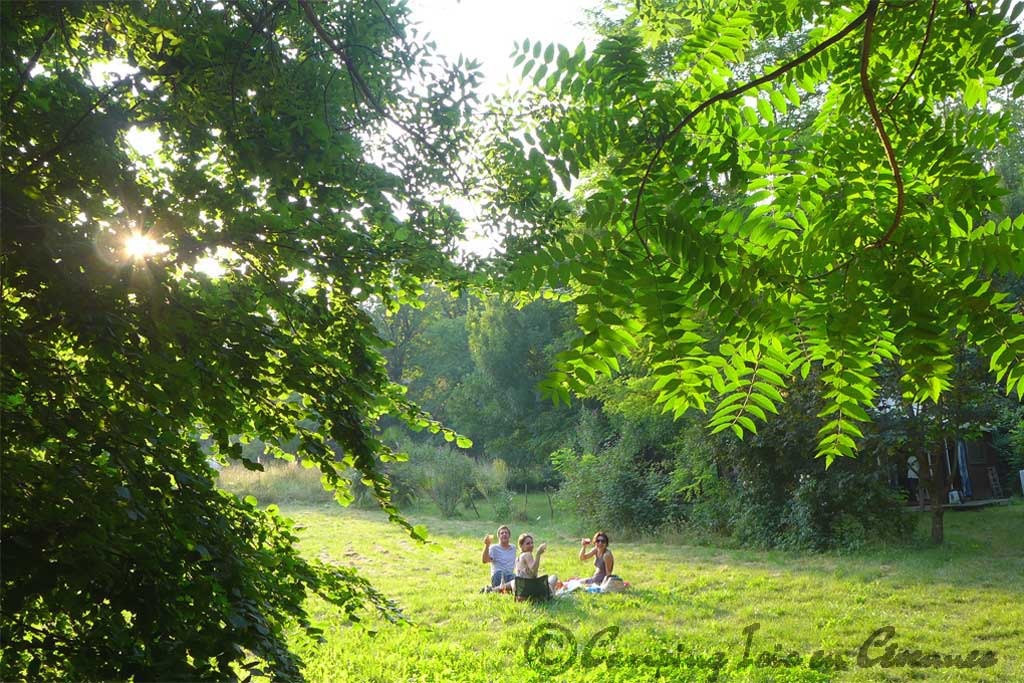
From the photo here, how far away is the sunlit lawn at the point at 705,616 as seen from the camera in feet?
23.5

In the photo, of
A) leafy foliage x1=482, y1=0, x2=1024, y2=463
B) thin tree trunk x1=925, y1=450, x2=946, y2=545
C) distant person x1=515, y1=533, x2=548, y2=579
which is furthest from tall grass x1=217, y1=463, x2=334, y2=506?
leafy foliage x1=482, y1=0, x2=1024, y2=463

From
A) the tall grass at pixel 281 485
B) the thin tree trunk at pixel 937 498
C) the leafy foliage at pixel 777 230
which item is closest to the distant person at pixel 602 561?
the thin tree trunk at pixel 937 498

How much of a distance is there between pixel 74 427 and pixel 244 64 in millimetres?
1672

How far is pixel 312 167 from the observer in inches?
140

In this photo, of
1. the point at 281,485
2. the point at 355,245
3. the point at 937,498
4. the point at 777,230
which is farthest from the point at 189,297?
the point at 281,485

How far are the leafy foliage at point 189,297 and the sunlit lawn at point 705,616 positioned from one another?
45.3 inches

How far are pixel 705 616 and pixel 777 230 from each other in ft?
29.4

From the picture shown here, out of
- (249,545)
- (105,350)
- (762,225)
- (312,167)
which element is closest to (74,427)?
(105,350)

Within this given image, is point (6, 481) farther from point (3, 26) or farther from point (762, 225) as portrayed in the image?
point (762, 225)

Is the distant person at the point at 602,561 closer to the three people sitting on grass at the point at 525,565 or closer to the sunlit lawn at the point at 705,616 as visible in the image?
the three people sitting on grass at the point at 525,565

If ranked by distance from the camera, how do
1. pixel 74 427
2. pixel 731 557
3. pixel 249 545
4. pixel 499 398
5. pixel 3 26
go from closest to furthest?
pixel 74 427, pixel 3 26, pixel 249 545, pixel 731 557, pixel 499 398

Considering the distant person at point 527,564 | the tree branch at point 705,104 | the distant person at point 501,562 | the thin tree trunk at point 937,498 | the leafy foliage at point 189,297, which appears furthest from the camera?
the thin tree trunk at point 937,498

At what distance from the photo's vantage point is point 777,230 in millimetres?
1095

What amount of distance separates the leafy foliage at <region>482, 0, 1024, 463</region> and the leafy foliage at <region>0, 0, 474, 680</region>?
5.27 feet
